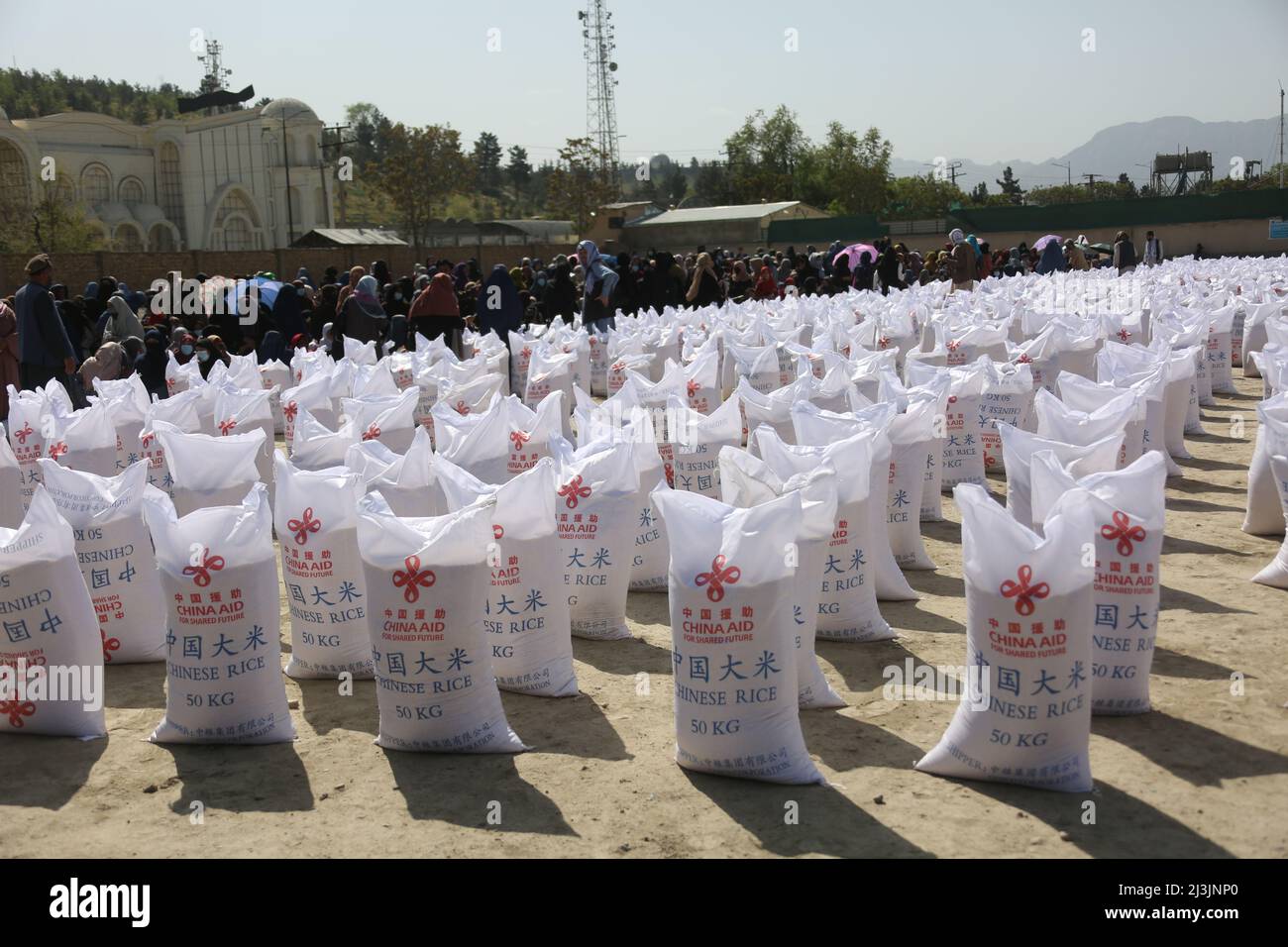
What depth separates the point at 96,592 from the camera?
14.5ft

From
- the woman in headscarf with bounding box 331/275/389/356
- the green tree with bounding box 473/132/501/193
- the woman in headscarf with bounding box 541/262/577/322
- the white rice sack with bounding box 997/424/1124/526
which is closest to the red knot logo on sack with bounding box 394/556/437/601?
the white rice sack with bounding box 997/424/1124/526

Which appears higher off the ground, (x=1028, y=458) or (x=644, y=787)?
(x=1028, y=458)

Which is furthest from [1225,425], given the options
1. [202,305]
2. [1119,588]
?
[202,305]

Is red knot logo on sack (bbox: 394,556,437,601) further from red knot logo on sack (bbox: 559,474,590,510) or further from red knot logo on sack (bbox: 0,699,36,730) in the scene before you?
red knot logo on sack (bbox: 0,699,36,730)

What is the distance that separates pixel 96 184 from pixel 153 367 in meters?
45.3

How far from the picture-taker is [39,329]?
8.11 meters

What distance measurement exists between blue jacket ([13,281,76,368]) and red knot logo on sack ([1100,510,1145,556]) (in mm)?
7079

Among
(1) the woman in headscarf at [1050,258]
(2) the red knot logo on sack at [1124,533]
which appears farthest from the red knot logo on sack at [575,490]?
(1) the woman in headscarf at [1050,258]

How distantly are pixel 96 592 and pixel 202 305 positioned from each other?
9994mm

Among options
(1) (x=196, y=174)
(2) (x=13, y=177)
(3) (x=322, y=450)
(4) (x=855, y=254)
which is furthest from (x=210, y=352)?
(1) (x=196, y=174)

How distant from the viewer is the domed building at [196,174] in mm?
47562

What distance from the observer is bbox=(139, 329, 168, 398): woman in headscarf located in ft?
29.4

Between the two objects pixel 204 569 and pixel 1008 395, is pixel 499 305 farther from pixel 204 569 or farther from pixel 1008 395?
pixel 204 569

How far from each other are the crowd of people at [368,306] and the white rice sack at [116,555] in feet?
13.7
